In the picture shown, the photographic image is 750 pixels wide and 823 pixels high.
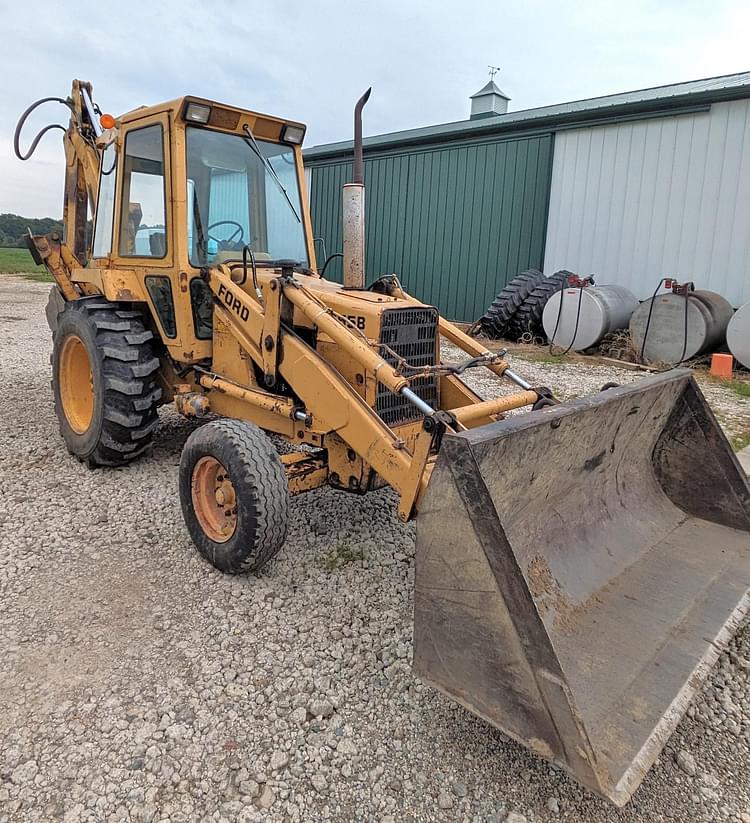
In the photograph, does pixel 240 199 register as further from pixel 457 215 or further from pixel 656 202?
pixel 457 215

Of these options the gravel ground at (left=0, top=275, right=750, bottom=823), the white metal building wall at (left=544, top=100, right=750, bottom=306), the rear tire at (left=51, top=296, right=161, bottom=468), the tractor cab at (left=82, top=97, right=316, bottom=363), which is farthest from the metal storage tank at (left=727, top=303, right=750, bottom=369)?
the rear tire at (left=51, top=296, right=161, bottom=468)

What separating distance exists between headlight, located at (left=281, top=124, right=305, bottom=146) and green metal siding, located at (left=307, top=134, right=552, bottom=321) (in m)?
8.42

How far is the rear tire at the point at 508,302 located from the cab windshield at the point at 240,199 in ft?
23.1

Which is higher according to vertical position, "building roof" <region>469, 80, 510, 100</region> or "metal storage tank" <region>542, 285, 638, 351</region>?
"building roof" <region>469, 80, 510, 100</region>

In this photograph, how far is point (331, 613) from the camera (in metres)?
3.14

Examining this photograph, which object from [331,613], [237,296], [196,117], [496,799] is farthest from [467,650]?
[196,117]

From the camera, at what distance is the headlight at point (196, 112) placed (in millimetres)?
4164

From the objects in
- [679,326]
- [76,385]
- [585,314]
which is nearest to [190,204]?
[76,385]

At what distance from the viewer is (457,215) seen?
13.5 metres

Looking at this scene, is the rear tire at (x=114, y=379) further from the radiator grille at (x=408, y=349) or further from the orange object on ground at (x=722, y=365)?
the orange object on ground at (x=722, y=365)

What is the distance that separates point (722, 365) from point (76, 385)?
8107 millimetres

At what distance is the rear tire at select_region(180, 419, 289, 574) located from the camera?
126 inches

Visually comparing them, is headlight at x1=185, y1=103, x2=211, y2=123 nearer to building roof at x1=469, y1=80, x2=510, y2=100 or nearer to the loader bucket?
the loader bucket

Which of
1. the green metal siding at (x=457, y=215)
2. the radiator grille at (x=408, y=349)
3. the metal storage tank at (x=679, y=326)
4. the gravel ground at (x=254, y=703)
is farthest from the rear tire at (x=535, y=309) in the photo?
the gravel ground at (x=254, y=703)
